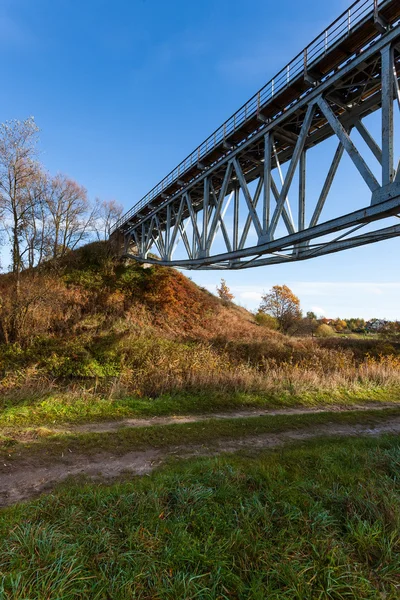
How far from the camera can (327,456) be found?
17.8 ft

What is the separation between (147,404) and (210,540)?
7.16m

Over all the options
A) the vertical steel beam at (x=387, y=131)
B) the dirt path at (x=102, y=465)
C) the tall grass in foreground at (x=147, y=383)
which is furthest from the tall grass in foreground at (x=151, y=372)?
the vertical steel beam at (x=387, y=131)

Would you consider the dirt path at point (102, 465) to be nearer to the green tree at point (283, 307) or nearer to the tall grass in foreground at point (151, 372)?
the tall grass in foreground at point (151, 372)

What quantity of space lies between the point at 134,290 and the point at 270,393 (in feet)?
60.6

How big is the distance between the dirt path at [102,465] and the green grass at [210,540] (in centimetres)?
72

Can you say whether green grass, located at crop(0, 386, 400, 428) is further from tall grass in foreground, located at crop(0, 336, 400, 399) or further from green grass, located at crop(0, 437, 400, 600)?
green grass, located at crop(0, 437, 400, 600)

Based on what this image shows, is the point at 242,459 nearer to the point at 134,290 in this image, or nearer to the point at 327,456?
the point at 327,456

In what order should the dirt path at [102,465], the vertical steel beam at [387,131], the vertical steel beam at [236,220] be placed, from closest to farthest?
the dirt path at [102,465], the vertical steel beam at [387,131], the vertical steel beam at [236,220]

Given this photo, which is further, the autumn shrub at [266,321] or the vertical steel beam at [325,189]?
Answer: the autumn shrub at [266,321]

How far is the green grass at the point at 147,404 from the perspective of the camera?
8383 mm

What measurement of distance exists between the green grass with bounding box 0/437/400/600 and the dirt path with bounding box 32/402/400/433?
11.3 feet

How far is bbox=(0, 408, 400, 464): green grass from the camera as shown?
20.4ft

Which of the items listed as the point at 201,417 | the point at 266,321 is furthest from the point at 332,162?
the point at 266,321

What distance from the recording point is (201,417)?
910 cm
